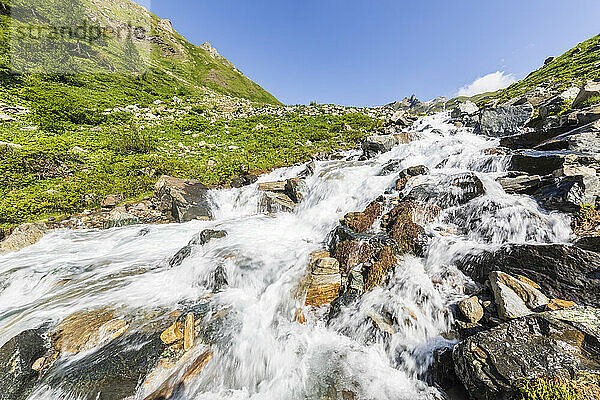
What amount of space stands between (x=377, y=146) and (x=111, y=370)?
57.7ft

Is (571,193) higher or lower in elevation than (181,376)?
higher

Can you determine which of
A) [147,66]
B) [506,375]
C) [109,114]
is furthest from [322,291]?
[147,66]

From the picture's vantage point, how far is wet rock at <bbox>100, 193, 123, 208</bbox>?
11.0 metres

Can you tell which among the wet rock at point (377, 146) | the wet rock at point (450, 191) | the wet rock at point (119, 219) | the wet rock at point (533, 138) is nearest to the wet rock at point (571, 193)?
the wet rock at point (450, 191)

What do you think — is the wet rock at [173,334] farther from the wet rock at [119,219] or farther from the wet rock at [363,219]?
the wet rock at [119,219]

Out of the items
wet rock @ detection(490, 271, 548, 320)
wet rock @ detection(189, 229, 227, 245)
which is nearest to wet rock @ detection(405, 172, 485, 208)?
wet rock @ detection(490, 271, 548, 320)

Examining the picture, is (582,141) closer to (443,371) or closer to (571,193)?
(571,193)

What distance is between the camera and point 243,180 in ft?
48.1

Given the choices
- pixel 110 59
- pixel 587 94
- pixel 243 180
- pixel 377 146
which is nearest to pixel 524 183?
pixel 377 146

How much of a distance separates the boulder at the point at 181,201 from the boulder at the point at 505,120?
69.2 ft

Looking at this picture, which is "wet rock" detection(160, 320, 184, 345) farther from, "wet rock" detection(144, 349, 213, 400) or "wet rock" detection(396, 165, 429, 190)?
"wet rock" detection(396, 165, 429, 190)

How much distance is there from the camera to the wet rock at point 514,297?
11.7ft

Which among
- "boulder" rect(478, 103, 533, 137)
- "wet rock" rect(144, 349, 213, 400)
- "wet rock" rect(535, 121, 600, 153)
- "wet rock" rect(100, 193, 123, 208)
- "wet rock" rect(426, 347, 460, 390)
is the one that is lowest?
"wet rock" rect(144, 349, 213, 400)

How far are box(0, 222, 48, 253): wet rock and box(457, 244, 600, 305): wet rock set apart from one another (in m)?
15.0
